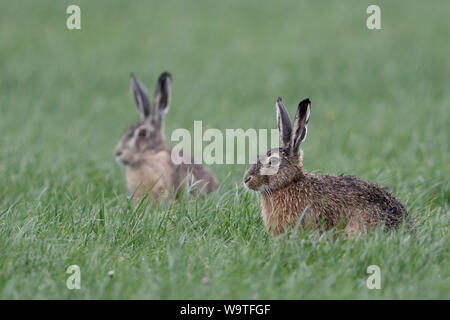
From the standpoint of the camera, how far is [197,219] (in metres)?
5.66

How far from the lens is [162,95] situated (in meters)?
8.59

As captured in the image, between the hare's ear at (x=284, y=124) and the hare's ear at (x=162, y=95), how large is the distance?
3.05 meters

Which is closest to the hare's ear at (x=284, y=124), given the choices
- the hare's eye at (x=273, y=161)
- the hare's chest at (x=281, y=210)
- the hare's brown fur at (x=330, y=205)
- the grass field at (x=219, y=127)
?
the hare's eye at (x=273, y=161)

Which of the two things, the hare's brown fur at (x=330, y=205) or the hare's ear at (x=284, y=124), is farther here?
the hare's ear at (x=284, y=124)

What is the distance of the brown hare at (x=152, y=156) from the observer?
8.00 metres

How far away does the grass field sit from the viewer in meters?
4.63

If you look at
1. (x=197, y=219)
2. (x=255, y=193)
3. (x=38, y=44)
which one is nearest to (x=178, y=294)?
(x=197, y=219)

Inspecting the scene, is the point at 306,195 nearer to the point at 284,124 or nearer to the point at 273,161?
the point at 273,161

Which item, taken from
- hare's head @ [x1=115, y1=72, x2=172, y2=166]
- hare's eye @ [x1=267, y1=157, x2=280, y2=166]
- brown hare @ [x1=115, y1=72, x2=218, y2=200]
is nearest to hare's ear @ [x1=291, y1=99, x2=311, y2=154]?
hare's eye @ [x1=267, y1=157, x2=280, y2=166]

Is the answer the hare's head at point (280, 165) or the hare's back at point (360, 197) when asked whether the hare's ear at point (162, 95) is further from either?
the hare's back at point (360, 197)

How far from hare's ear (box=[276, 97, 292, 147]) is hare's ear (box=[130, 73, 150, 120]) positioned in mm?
3387

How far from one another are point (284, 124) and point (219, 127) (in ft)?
18.6

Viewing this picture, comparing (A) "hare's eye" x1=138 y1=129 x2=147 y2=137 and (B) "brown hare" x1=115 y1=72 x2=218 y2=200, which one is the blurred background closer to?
(B) "brown hare" x1=115 y1=72 x2=218 y2=200
